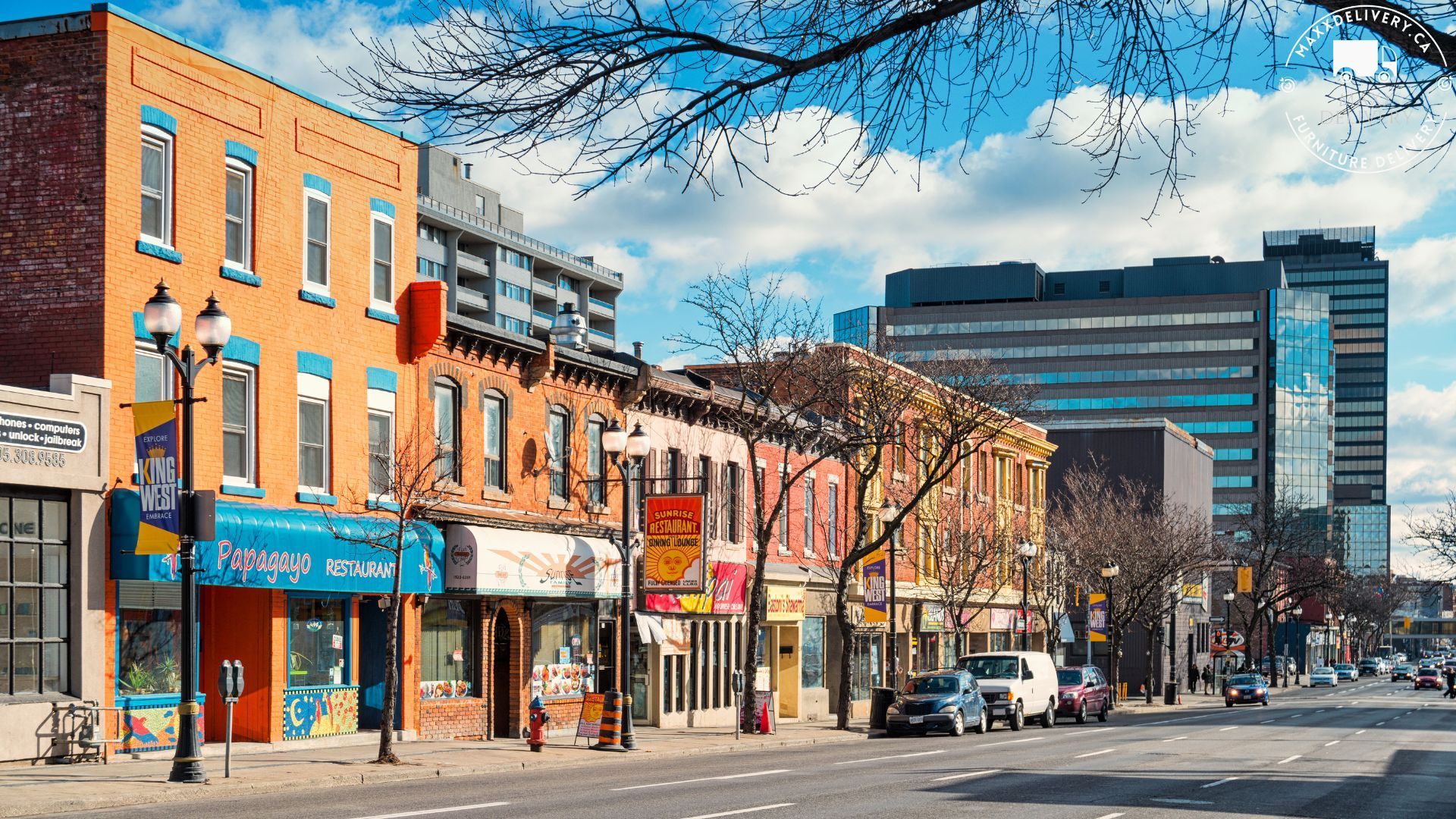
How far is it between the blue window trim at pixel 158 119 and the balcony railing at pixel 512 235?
75781 mm

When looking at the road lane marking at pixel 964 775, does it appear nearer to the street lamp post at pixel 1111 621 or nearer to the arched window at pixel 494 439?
the arched window at pixel 494 439

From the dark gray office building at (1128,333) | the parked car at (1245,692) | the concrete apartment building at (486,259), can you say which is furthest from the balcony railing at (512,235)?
the parked car at (1245,692)

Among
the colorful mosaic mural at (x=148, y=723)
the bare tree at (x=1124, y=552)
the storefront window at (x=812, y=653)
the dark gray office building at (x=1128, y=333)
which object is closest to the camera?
the colorful mosaic mural at (x=148, y=723)

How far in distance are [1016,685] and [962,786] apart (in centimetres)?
2208

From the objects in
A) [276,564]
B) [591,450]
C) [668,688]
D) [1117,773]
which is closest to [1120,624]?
[668,688]

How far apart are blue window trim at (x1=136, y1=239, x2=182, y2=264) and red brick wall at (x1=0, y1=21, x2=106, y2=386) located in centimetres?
72

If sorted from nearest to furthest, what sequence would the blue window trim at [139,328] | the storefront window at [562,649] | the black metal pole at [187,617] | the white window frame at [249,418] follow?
the black metal pole at [187,617], the blue window trim at [139,328], the white window frame at [249,418], the storefront window at [562,649]

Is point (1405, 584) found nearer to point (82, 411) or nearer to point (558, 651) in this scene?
point (558, 651)

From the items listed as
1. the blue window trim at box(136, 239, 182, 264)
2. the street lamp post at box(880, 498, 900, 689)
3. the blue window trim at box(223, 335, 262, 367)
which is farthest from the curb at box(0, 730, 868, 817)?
the street lamp post at box(880, 498, 900, 689)

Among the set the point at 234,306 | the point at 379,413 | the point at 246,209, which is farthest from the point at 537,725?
the point at 246,209

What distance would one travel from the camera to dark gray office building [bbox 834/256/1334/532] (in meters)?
160

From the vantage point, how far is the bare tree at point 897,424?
4112 centimetres

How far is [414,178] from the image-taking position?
31.3 meters

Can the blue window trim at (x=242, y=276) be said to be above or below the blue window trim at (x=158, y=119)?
below
